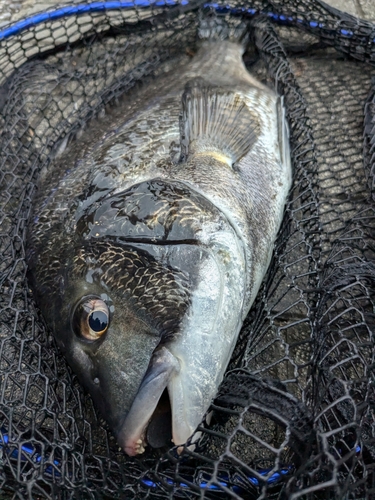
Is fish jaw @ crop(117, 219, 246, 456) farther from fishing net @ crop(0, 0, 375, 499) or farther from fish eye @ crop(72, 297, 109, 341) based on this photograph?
fish eye @ crop(72, 297, 109, 341)

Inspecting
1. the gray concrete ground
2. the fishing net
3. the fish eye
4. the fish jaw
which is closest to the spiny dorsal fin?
the fishing net

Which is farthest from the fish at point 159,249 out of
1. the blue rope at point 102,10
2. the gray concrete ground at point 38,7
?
the gray concrete ground at point 38,7

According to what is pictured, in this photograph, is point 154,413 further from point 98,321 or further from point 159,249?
point 159,249

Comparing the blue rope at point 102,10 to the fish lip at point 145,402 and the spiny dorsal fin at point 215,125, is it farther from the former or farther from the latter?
the fish lip at point 145,402

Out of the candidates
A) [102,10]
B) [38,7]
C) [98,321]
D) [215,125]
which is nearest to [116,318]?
[98,321]

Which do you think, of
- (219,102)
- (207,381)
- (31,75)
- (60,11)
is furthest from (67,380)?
(60,11)
